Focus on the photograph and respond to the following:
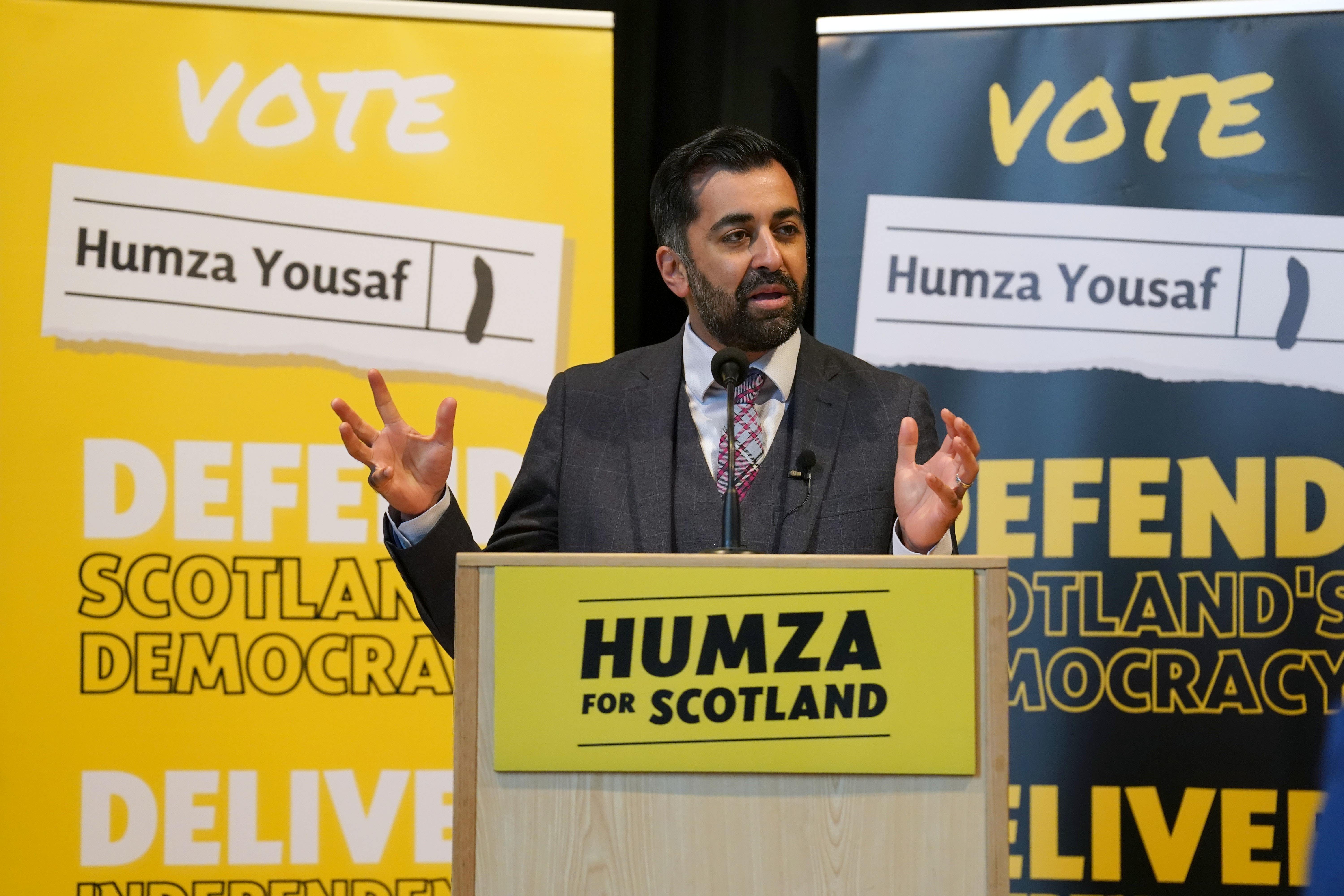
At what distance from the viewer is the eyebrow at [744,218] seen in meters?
2.09

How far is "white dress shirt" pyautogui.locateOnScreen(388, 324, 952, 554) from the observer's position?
203 centimetres

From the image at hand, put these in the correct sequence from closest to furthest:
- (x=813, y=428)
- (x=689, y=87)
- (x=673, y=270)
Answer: (x=813, y=428) → (x=673, y=270) → (x=689, y=87)

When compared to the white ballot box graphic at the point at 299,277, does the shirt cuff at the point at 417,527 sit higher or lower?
lower

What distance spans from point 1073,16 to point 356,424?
2161 mm

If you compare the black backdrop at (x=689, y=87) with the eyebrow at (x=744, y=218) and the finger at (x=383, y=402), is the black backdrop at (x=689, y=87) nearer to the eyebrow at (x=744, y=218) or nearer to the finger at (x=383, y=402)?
the eyebrow at (x=744, y=218)

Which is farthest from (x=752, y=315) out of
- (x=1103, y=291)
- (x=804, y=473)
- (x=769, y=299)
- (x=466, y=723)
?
(x=1103, y=291)

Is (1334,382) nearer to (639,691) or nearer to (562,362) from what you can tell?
(562,362)

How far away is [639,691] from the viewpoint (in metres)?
1.31

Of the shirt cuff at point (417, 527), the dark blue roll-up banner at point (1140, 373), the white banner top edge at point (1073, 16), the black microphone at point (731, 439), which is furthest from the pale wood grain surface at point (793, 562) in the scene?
the white banner top edge at point (1073, 16)

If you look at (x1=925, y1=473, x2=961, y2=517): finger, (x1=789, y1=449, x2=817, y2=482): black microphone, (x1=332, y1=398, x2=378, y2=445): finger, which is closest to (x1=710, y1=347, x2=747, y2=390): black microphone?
(x1=789, y1=449, x2=817, y2=482): black microphone

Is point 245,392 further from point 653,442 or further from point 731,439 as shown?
point 731,439

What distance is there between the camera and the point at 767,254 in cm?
206

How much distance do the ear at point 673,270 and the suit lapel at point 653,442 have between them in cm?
11

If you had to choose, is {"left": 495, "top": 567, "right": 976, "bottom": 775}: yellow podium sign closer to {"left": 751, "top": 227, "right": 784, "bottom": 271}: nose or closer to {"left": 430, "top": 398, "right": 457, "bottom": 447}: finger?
{"left": 430, "top": 398, "right": 457, "bottom": 447}: finger
